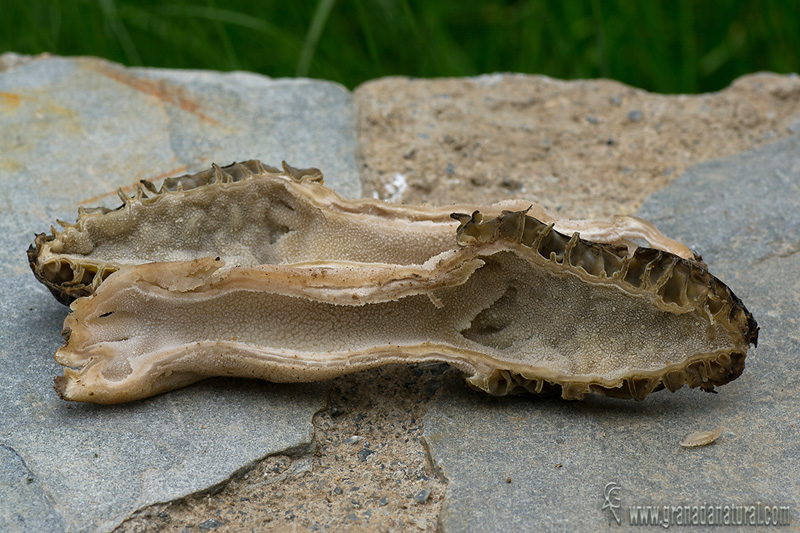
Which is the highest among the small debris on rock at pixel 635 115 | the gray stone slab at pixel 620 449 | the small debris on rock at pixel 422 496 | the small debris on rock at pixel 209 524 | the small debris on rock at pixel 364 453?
the gray stone slab at pixel 620 449

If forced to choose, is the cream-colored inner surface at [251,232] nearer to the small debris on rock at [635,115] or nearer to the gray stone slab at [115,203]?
the gray stone slab at [115,203]

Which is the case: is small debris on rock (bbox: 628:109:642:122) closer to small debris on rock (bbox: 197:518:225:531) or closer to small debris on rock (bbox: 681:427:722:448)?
small debris on rock (bbox: 681:427:722:448)

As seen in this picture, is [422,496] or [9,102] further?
[9,102]

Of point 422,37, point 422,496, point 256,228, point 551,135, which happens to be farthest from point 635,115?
point 422,496

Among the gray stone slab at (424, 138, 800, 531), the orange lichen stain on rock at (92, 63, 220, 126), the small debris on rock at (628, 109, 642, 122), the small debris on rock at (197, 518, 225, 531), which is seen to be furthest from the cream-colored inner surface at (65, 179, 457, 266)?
the small debris on rock at (628, 109, 642, 122)

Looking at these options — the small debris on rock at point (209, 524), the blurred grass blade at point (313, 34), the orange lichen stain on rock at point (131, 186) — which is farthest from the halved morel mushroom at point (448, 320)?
the blurred grass blade at point (313, 34)

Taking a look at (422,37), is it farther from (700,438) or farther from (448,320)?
(700,438)
